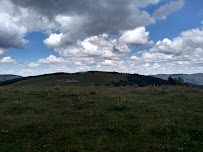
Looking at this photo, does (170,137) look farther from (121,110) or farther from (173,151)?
(121,110)

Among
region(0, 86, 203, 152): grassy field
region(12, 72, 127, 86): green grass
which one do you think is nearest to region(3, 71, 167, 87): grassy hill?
region(12, 72, 127, 86): green grass

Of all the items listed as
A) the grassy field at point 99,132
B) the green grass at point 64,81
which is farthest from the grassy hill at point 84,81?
the grassy field at point 99,132

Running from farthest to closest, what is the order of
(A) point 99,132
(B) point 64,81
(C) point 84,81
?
(C) point 84,81, (B) point 64,81, (A) point 99,132

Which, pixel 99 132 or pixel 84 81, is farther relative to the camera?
pixel 84 81

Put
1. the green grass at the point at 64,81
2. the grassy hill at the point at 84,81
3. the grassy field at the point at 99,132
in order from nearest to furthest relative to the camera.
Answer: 1. the grassy field at the point at 99,132
2. the green grass at the point at 64,81
3. the grassy hill at the point at 84,81

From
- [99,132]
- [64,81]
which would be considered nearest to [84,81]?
[64,81]

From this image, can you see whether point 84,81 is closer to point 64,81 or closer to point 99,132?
point 64,81

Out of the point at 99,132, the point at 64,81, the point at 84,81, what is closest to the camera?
the point at 99,132

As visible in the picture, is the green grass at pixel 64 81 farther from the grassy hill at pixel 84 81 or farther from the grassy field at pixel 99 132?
the grassy field at pixel 99 132

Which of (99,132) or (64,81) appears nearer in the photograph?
(99,132)

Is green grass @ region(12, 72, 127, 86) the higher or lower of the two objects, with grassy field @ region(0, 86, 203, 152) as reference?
higher

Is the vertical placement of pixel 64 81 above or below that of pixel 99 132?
above

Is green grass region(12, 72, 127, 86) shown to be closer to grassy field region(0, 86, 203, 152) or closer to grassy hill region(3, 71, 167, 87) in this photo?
grassy hill region(3, 71, 167, 87)

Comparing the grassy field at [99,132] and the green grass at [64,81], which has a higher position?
the green grass at [64,81]
